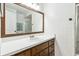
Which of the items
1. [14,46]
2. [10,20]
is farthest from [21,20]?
[14,46]

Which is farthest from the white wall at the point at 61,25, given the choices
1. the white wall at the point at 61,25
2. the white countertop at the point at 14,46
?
the white countertop at the point at 14,46

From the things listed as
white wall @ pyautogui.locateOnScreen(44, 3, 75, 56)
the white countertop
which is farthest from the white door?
white wall @ pyautogui.locateOnScreen(44, 3, 75, 56)

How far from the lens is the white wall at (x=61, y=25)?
3.60 m

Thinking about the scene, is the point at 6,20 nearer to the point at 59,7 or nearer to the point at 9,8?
the point at 9,8

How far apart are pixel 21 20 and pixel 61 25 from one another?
4.70 ft

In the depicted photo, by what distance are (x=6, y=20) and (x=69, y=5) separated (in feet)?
6.81

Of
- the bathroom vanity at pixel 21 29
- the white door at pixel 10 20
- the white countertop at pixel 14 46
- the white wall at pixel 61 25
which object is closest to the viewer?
the white countertop at pixel 14 46

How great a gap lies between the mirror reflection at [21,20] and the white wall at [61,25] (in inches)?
14.5

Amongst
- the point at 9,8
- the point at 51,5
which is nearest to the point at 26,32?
the point at 9,8

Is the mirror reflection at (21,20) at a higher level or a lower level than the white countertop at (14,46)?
higher

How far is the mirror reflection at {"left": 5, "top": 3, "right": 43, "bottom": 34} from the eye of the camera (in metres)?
2.19

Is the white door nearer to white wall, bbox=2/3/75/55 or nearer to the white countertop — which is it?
the white countertop

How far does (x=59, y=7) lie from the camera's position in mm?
3707

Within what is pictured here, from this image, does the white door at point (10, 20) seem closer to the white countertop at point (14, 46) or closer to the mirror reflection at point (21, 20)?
the mirror reflection at point (21, 20)
